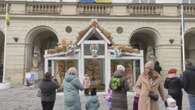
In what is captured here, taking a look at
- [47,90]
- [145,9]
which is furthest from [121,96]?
[145,9]

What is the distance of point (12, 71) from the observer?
2656 centimetres

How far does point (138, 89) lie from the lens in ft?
30.7

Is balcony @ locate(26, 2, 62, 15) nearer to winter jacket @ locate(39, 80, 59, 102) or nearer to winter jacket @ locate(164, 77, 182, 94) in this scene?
winter jacket @ locate(39, 80, 59, 102)

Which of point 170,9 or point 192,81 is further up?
point 170,9

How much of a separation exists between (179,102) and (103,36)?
9.16 meters

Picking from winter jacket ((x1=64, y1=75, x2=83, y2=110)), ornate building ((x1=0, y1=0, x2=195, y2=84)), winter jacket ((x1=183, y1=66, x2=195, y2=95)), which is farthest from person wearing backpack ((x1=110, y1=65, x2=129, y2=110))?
ornate building ((x1=0, y1=0, x2=195, y2=84))

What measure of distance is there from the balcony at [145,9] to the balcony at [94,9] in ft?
4.61

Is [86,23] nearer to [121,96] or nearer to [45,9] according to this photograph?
[45,9]

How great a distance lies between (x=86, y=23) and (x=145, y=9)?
12.9ft

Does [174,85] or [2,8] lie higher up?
[2,8]

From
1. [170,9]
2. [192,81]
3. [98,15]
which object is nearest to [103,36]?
[98,15]

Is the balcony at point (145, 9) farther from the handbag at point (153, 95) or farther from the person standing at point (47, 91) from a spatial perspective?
the handbag at point (153, 95)

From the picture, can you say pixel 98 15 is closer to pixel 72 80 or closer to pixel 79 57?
pixel 79 57

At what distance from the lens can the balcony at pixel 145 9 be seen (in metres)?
27.4
